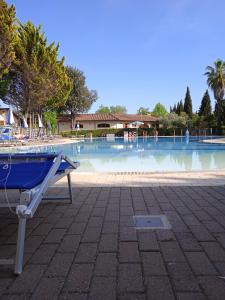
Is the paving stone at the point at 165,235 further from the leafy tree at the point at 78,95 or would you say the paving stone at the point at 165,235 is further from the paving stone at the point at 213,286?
the leafy tree at the point at 78,95

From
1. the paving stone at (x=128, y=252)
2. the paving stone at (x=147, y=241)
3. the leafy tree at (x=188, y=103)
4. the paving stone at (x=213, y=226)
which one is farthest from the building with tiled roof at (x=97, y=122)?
the paving stone at (x=128, y=252)

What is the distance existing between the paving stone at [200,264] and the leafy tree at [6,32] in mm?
17829

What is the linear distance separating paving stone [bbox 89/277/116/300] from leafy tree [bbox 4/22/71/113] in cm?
2415

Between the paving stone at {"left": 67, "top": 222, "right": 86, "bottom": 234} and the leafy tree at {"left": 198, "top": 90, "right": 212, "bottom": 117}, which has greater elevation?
the leafy tree at {"left": 198, "top": 90, "right": 212, "bottom": 117}

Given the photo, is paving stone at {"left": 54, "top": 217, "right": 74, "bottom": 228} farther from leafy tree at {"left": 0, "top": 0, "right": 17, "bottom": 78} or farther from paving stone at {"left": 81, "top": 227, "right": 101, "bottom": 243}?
leafy tree at {"left": 0, "top": 0, "right": 17, "bottom": 78}

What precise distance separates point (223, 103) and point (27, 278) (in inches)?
1567

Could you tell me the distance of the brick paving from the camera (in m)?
1.95

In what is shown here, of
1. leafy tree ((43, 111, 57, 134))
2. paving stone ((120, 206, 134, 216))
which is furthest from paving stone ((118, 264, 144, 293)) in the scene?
leafy tree ((43, 111, 57, 134))

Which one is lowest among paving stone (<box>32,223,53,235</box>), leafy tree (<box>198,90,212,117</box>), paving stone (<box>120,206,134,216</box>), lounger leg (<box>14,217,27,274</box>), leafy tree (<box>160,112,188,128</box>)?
paving stone (<box>32,223,53,235</box>)

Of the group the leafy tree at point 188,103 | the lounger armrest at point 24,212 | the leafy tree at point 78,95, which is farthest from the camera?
the leafy tree at point 188,103

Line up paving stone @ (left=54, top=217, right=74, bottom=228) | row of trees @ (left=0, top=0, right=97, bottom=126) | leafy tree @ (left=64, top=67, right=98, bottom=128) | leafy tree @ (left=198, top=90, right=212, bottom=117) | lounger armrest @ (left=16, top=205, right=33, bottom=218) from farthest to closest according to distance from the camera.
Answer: leafy tree @ (left=198, top=90, right=212, bottom=117)
leafy tree @ (left=64, top=67, right=98, bottom=128)
row of trees @ (left=0, top=0, right=97, bottom=126)
paving stone @ (left=54, top=217, right=74, bottom=228)
lounger armrest @ (left=16, top=205, right=33, bottom=218)

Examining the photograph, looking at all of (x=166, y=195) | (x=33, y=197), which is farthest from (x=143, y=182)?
(x=33, y=197)

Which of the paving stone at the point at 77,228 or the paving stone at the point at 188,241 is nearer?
the paving stone at the point at 188,241

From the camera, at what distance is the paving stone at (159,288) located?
1.84 m
